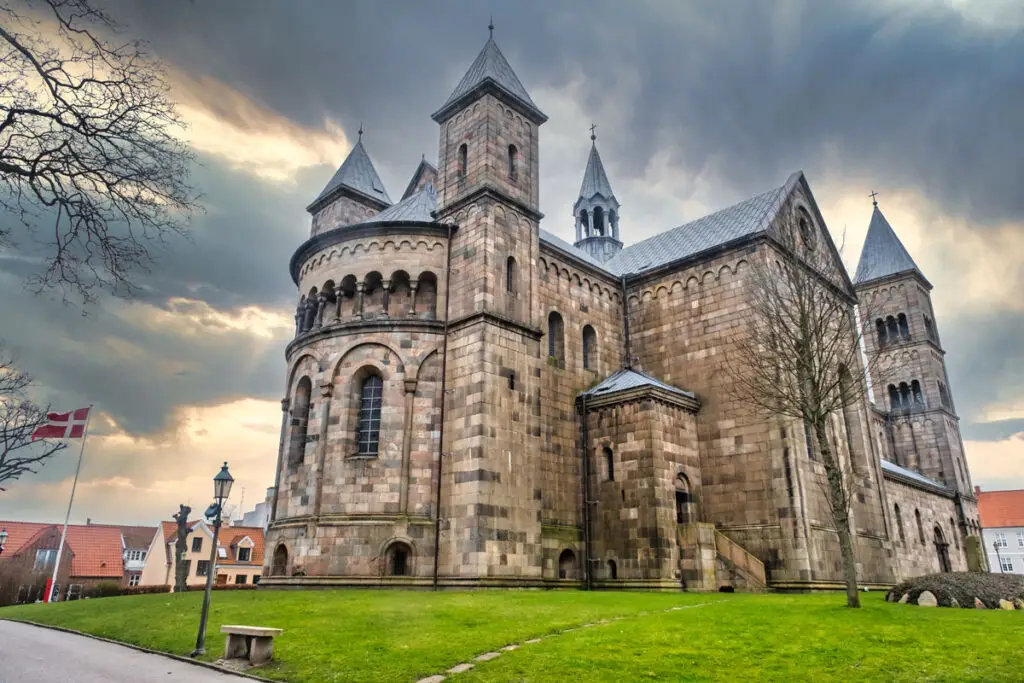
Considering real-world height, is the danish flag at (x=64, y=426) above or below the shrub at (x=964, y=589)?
above

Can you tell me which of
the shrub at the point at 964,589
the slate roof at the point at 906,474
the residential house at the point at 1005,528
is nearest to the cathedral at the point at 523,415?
the shrub at the point at 964,589

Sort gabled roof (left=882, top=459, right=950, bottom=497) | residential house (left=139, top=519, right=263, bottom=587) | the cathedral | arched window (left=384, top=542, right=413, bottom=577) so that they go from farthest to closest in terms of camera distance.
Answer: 1. residential house (left=139, top=519, right=263, bottom=587)
2. gabled roof (left=882, top=459, right=950, bottom=497)
3. the cathedral
4. arched window (left=384, top=542, right=413, bottom=577)

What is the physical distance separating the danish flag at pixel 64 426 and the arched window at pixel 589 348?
22776 mm

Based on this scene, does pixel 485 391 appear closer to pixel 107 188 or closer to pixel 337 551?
pixel 337 551

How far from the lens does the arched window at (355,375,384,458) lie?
25.1 metres

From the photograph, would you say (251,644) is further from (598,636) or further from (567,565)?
(567,565)

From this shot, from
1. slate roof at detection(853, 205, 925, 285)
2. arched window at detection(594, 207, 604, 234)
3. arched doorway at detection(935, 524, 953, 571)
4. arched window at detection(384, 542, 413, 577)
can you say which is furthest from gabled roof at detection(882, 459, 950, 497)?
arched window at detection(384, 542, 413, 577)

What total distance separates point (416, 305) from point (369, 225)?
370 cm

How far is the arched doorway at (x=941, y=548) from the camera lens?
1697 inches

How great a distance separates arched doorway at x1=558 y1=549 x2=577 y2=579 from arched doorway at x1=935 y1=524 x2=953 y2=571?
99.2 ft

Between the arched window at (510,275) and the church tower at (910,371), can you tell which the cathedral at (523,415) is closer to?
the arched window at (510,275)

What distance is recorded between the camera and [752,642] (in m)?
12.3

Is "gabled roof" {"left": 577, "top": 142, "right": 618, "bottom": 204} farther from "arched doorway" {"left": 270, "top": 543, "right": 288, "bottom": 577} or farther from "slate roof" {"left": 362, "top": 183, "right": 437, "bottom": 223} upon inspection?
"arched doorway" {"left": 270, "top": 543, "right": 288, "bottom": 577}

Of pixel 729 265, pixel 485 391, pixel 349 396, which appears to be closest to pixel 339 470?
pixel 349 396
